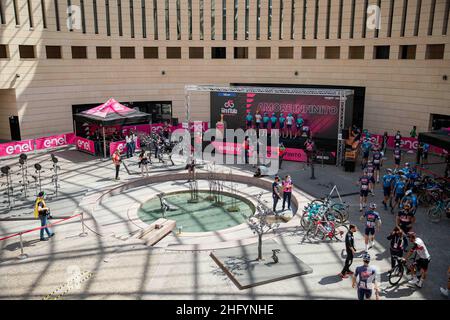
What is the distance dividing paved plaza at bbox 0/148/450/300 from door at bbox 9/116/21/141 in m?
12.9

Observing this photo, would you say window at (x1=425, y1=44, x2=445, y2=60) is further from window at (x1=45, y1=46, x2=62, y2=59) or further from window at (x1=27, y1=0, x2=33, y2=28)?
window at (x1=27, y1=0, x2=33, y2=28)

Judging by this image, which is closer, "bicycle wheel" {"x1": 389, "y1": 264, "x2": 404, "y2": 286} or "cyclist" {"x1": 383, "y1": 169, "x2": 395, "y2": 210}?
"bicycle wheel" {"x1": 389, "y1": 264, "x2": 404, "y2": 286}

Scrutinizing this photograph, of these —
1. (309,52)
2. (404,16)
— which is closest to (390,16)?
(404,16)

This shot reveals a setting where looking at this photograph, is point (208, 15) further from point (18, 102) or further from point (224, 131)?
point (18, 102)

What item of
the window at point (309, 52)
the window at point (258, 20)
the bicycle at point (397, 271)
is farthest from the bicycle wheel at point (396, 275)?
the window at point (258, 20)

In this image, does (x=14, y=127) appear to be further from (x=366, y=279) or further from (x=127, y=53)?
(x=366, y=279)

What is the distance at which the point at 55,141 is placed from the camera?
31000 millimetres

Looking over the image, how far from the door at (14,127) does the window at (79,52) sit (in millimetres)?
6945


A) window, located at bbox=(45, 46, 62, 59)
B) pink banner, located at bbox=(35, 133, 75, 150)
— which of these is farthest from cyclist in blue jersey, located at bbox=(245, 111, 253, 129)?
window, located at bbox=(45, 46, 62, 59)

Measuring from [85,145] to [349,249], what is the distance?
22054 millimetres

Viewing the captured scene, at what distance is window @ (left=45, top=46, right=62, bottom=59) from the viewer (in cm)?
3301

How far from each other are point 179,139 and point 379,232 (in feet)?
59.2

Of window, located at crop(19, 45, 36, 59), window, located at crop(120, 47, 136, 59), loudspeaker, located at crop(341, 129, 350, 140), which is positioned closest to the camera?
loudspeaker, located at crop(341, 129, 350, 140)
